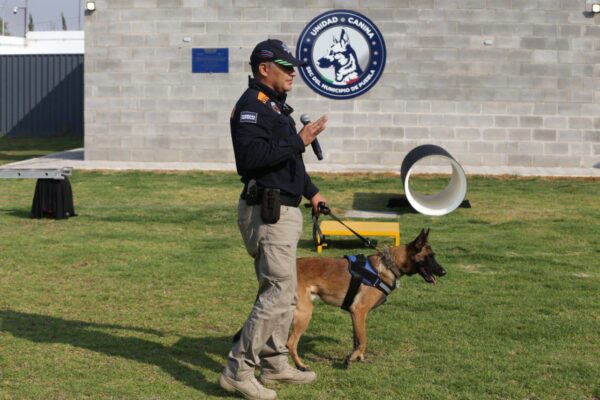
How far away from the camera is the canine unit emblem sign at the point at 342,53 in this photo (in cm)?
2106

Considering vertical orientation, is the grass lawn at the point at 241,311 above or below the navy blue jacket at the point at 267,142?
below

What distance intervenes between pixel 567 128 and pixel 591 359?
48.4 feet

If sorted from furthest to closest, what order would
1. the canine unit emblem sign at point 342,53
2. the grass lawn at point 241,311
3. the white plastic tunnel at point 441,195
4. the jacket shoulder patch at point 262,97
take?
the canine unit emblem sign at point 342,53 < the white plastic tunnel at point 441,195 < the grass lawn at point 241,311 < the jacket shoulder patch at point 262,97

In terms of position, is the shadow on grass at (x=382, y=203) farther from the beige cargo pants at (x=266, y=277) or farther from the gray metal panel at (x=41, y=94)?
the gray metal panel at (x=41, y=94)

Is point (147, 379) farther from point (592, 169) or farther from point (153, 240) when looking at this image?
point (592, 169)

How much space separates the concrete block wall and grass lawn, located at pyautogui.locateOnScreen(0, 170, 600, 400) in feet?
19.8

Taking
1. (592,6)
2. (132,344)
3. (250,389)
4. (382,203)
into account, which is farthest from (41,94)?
(250,389)

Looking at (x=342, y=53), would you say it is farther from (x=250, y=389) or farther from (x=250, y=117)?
(x=250, y=389)

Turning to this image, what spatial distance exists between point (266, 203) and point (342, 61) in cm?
1557

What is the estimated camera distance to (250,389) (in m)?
6.02

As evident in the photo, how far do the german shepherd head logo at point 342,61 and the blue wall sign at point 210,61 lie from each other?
2.22 meters

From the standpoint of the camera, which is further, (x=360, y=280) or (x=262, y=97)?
(x=360, y=280)

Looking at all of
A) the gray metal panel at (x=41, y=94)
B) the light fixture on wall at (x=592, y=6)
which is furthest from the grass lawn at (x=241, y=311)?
the gray metal panel at (x=41, y=94)

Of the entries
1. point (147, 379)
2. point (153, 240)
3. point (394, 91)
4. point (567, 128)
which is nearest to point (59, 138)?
point (394, 91)
